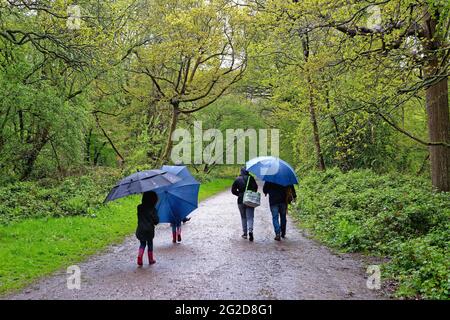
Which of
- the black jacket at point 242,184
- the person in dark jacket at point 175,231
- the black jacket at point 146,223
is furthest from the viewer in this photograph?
the black jacket at point 242,184

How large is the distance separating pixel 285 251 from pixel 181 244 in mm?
2628

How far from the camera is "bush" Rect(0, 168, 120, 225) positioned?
1266 centimetres

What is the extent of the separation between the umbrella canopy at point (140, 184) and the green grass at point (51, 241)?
2.08m

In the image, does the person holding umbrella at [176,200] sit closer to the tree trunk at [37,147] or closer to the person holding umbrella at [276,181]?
the person holding umbrella at [276,181]

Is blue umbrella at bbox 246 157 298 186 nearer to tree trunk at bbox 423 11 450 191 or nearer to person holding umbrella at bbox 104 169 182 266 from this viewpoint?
person holding umbrella at bbox 104 169 182 266

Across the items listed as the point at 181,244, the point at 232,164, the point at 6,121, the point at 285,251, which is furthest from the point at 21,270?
the point at 232,164

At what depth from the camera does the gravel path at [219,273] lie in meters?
6.40

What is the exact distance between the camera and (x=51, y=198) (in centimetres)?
1470

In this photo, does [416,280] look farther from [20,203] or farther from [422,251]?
[20,203]

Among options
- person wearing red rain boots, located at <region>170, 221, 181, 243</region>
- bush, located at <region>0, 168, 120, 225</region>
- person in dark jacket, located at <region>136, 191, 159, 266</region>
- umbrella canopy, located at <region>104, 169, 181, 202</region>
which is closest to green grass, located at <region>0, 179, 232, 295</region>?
bush, located at <region>0, 168, 120, 225</region>

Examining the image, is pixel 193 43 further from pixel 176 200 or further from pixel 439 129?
pixel 176 200

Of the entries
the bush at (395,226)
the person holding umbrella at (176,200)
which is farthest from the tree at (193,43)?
the person holding umbrella at (176,200)

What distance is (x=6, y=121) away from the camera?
15.7 meters

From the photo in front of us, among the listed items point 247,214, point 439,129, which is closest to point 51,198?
point 247,214
